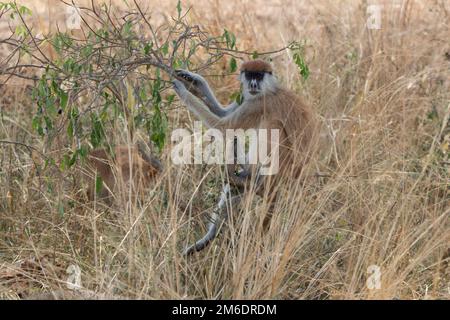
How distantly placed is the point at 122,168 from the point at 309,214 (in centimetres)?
191

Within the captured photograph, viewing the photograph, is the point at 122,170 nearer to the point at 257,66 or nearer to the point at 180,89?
the point at 180,89

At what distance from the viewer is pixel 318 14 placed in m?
8.16

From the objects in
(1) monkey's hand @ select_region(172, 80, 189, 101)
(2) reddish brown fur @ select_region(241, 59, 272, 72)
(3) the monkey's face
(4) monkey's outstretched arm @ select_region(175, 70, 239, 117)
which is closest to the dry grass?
(4) monkey's outstretched arm @ select_region(175, 70, 239, 117)

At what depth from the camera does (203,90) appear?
590cm

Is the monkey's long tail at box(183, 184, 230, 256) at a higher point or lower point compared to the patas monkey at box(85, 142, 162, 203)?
lower

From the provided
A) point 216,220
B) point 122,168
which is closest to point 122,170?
point 122,168

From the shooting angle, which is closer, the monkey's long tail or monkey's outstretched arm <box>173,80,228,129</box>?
the monkey's long tail

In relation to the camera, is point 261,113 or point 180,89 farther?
point 261,113

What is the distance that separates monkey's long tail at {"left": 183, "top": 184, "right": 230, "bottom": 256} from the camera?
4.93m

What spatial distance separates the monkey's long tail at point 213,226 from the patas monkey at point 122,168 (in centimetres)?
44

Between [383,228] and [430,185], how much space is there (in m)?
0.93

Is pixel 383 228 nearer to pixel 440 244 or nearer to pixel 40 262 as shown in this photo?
pixel 440 244

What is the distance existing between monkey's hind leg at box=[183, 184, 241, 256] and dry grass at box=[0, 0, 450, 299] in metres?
0.07

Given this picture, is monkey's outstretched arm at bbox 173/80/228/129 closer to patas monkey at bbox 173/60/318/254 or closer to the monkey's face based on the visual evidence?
patas monkey at bbox 173/60/318/254
